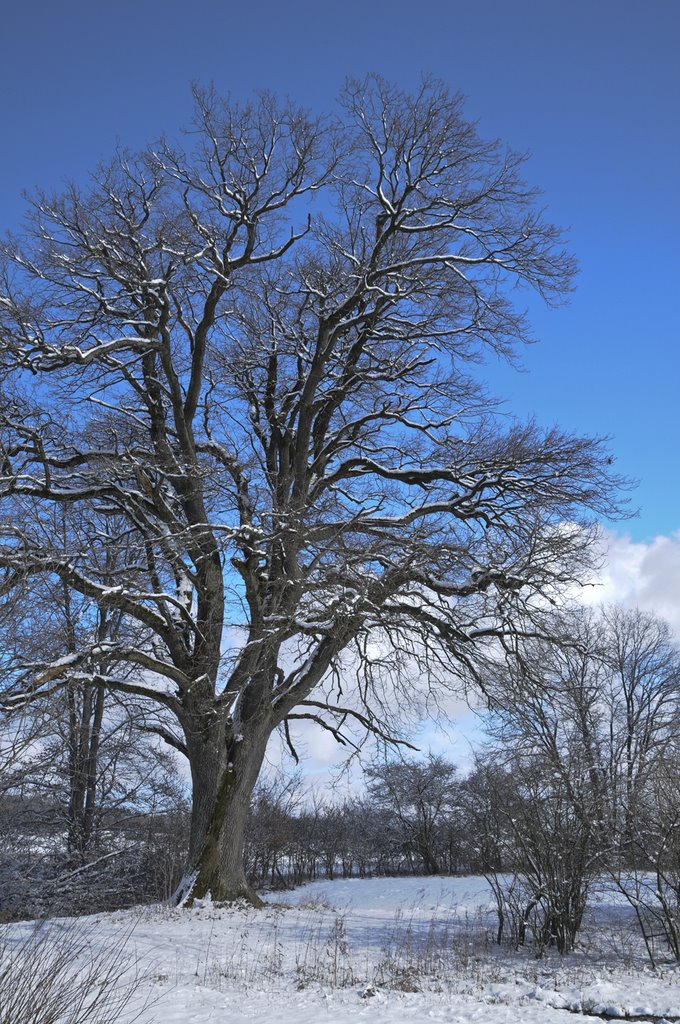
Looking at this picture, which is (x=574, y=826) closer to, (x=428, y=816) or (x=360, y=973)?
(x=360, y=973)

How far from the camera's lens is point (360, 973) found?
832 cm

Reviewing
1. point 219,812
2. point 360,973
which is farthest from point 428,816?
point 360,973

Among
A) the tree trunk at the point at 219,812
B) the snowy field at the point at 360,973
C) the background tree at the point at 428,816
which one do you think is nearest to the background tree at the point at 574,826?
the snowy field at the point at 360,973

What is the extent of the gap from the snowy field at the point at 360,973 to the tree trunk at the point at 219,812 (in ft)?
2.61

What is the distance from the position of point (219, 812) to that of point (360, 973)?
5040mm

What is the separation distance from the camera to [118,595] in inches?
421

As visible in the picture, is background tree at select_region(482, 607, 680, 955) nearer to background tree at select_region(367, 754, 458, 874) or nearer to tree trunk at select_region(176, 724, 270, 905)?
tree trunk at select_region(176, 724, 270, 905)

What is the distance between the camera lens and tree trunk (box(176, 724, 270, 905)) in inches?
488

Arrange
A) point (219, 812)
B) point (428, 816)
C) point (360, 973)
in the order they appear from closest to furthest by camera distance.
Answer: point (360, 973)
point (219, 812)
point (428, 816)

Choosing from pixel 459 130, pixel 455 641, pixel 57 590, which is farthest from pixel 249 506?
pixel 459 130

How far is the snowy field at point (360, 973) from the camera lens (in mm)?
6773

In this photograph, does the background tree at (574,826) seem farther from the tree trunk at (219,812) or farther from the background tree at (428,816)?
the background tree at (428,816)

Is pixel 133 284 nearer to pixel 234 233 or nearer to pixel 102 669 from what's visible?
pixel 234 233

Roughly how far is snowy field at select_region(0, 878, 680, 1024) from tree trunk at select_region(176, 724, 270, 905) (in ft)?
2.61
